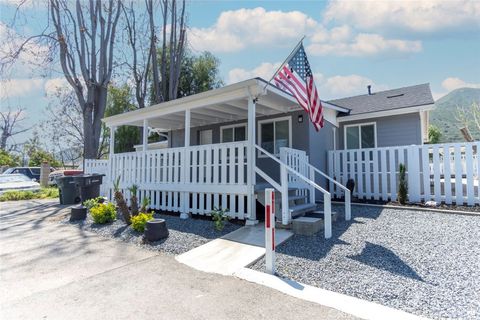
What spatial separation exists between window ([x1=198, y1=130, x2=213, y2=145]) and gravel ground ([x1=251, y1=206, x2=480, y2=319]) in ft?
20.7

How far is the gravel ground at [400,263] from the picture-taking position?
9.37 feet

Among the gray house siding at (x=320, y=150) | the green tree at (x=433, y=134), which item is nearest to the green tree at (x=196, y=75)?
the gray house siding at (x=320, y=150)

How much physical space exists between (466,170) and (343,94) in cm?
884

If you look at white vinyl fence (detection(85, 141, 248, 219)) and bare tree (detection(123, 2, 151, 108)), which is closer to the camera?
white vinyl fence (detection(85, 141, 248, 219))

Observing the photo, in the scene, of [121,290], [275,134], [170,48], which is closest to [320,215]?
[275,134]

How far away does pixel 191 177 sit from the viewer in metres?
7.23

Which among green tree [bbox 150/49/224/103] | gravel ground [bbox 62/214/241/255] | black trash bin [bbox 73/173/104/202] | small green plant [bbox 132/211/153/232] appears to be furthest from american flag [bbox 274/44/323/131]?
green tree [bbox 150/49/224/103]

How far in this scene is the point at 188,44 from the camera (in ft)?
60.4

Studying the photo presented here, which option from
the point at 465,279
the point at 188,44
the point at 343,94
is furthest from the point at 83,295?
the point at 188,44

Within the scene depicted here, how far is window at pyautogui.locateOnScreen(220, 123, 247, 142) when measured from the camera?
9680mm

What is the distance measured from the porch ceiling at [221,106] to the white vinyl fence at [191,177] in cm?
112

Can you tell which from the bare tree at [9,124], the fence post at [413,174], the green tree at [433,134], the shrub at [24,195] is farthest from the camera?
the bare tree at [9,124]

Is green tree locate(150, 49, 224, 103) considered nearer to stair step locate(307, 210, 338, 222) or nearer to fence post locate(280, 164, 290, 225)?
stair step locate(307, 210, 338, 222)

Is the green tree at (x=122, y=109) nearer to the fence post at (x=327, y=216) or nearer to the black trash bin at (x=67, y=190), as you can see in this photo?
the black trash bin at (x=67, y=190)
